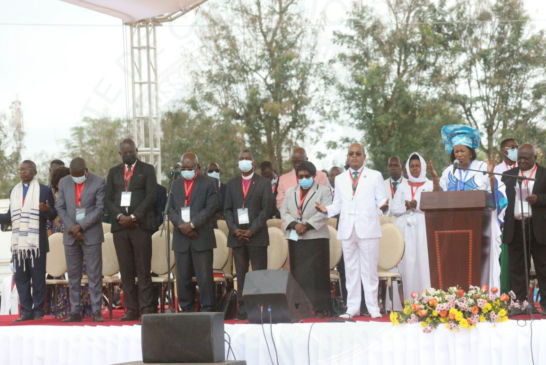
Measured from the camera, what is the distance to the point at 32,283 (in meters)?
7.96

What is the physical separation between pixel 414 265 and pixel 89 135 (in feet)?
78.2

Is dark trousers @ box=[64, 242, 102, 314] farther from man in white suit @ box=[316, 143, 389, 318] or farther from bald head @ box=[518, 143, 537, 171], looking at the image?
bald head @ box=[518, 143, 537, 171]

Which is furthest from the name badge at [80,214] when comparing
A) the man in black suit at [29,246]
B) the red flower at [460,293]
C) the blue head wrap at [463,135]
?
the red flower at [460,293]

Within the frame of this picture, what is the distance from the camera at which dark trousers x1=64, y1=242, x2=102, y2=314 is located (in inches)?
296

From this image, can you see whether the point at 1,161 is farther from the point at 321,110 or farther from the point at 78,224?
A: the point at 78,224

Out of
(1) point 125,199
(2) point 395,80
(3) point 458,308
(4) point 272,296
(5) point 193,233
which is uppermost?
(2) point 395,80

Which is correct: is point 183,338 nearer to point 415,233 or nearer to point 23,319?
point 23,319

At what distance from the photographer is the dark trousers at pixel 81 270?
24.7 ft

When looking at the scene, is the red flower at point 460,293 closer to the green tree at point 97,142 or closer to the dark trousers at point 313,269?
the dark trousers at point 313,269

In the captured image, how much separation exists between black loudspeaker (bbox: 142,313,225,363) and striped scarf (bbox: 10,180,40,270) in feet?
9.44

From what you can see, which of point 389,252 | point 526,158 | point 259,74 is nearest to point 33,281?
point 389,252

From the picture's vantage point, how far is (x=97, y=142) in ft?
94.4

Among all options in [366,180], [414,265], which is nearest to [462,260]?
[366,180]

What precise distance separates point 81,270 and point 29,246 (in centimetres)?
66
